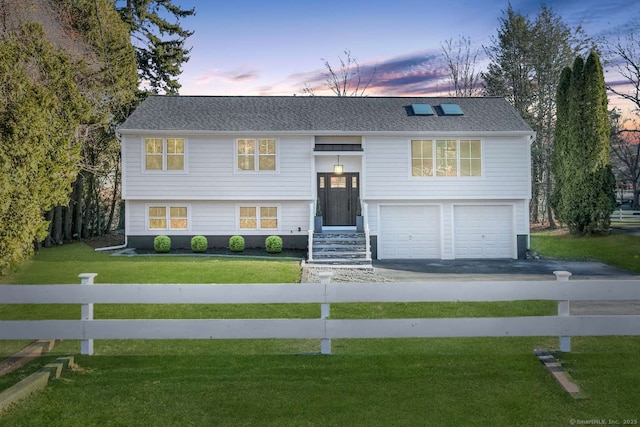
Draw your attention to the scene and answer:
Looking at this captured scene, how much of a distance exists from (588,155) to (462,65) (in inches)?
629

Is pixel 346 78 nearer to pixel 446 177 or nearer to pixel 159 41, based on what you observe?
pixel 159 41

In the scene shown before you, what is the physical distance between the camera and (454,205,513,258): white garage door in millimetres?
20875

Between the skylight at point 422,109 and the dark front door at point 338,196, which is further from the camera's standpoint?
the skylight at point 422,109

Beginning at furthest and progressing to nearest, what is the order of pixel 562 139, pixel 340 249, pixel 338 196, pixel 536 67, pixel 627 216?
pixel 536 67 < pixel 627 216 < pixel 562 139 < pixel 338 196 < pixel 340 249

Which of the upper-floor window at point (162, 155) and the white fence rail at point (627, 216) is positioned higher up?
the upper-floor window at point (162, 155)

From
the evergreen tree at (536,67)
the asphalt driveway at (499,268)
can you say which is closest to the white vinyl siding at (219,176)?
the asphalt driveway at (499,268)

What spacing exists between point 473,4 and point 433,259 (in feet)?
37.5

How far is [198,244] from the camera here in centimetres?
1975

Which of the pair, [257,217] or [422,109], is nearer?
[257,217]

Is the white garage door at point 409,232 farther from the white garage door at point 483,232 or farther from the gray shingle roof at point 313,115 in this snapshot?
the gray shingle roof at point 313,115

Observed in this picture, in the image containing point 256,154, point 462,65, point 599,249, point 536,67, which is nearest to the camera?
point 256,154

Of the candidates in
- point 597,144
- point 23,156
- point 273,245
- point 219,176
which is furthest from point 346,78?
point 23,156

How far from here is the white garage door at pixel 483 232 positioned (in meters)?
20.9

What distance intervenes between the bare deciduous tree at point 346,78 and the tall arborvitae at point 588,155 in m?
16.8
